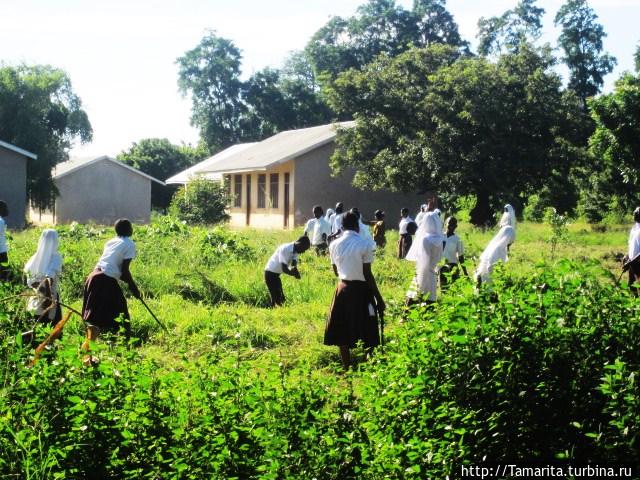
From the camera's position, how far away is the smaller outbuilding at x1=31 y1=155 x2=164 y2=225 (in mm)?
45969

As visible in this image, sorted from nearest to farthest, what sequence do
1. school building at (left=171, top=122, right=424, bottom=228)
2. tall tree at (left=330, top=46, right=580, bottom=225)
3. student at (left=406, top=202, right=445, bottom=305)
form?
student at (left=406, top=202, right=445, bottom=305) → tall tree at (left=330, top=46, right=580, bottom=225) → school building at (left=171, top=122, right=424, bottom=228)

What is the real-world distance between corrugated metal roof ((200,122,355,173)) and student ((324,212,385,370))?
2431cm

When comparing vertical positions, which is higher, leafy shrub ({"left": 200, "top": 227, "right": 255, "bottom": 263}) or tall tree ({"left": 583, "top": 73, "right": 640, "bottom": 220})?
tall tree ({"left": 583, "top": 73, "right": 640, "bottom": 220})

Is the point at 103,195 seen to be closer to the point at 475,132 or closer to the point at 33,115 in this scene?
the point at 33,115

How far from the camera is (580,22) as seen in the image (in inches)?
1993

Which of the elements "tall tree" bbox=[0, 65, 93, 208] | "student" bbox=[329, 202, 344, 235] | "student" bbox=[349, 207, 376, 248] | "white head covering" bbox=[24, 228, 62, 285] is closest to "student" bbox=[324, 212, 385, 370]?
"student" bbox=[349, 207, 376, 248]

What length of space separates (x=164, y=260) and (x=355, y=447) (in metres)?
13.5

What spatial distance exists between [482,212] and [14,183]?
58.5ft

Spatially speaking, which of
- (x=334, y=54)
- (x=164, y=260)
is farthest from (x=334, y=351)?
(x=334, y=54)

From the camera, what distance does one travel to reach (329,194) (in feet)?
114

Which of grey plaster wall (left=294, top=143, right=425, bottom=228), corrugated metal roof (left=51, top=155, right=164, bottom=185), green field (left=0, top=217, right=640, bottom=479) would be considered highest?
corrugated metal roof (left=51, top=155, right=164, bottom=185)

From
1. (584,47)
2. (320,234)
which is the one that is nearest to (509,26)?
(584,47)

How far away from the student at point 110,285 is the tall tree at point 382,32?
52214 mm

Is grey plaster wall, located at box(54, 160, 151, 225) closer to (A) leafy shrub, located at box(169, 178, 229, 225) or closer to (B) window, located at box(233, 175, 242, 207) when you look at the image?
(B) window, located at box(233, 175, 242, 207)
